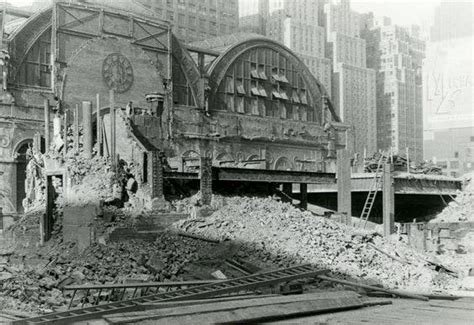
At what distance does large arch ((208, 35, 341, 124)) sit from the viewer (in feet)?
147

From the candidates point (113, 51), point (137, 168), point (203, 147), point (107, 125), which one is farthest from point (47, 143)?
point (203, 147)

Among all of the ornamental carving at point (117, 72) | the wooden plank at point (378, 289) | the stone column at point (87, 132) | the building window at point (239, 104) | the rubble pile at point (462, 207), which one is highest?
the ornamental carving at point (117, 72)

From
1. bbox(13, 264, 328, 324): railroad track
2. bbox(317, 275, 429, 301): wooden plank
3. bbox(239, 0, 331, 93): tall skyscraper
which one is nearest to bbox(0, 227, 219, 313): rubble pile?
bbox(13, 264, 328, 324): railroad track

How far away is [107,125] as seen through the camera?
25.3m

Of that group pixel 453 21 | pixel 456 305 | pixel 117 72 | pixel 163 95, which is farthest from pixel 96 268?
pixel 453 21

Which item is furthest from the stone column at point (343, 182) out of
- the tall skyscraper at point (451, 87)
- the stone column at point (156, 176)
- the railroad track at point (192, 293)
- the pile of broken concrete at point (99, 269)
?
the tall skyscraper at point (451, 87)

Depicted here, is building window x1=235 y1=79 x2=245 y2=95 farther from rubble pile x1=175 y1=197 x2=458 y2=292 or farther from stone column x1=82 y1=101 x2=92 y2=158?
rubble pile x1=175 y1=197 x2=458 y2=292

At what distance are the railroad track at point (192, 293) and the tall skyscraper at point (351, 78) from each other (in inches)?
2484

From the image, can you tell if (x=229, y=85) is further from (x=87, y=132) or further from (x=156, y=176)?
(x=156, y=176)

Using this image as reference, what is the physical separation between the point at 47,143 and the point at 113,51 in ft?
35.8

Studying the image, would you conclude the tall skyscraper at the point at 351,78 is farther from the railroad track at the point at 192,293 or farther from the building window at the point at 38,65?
the railroad track at the point at 192,293

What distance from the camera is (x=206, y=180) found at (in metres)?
25.4

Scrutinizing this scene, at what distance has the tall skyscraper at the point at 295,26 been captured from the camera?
75.7 m

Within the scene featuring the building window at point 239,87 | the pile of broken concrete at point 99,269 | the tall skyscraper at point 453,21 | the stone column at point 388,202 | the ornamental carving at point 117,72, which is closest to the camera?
the pile of broken concrete at point 99,269
